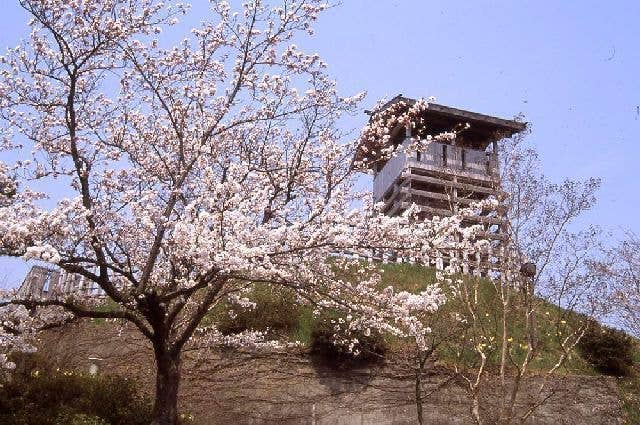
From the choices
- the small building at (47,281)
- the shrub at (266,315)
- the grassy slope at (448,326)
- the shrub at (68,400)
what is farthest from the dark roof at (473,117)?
the shrub at (68,400)

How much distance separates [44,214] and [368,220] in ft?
12.0

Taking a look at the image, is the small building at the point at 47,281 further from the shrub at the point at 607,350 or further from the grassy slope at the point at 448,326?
the shrub at the point at 607,350

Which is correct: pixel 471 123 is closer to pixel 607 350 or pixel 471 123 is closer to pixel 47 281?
pixel 607 350

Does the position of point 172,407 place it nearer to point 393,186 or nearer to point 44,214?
point 44,214

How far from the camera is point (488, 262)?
10.8 meters

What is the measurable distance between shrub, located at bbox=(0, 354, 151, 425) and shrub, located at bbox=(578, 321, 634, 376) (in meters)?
8.94

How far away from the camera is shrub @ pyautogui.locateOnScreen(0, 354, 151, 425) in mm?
8492

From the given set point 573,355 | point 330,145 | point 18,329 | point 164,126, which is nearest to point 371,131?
point 330,145

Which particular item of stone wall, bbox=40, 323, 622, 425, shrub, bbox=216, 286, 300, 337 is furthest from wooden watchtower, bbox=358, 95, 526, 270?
stone wall, bbox=40, 323, 622, 425

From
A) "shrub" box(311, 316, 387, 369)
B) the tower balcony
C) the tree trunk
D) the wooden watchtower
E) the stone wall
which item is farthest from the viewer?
the wooden watchtower

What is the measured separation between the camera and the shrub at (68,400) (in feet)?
27.9

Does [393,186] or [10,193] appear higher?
[393,186]

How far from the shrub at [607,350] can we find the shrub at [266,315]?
6180 millimetres

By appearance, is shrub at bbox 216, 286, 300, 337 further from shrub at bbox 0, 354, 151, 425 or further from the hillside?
shrub at bbox 0, 354, 151, 425
